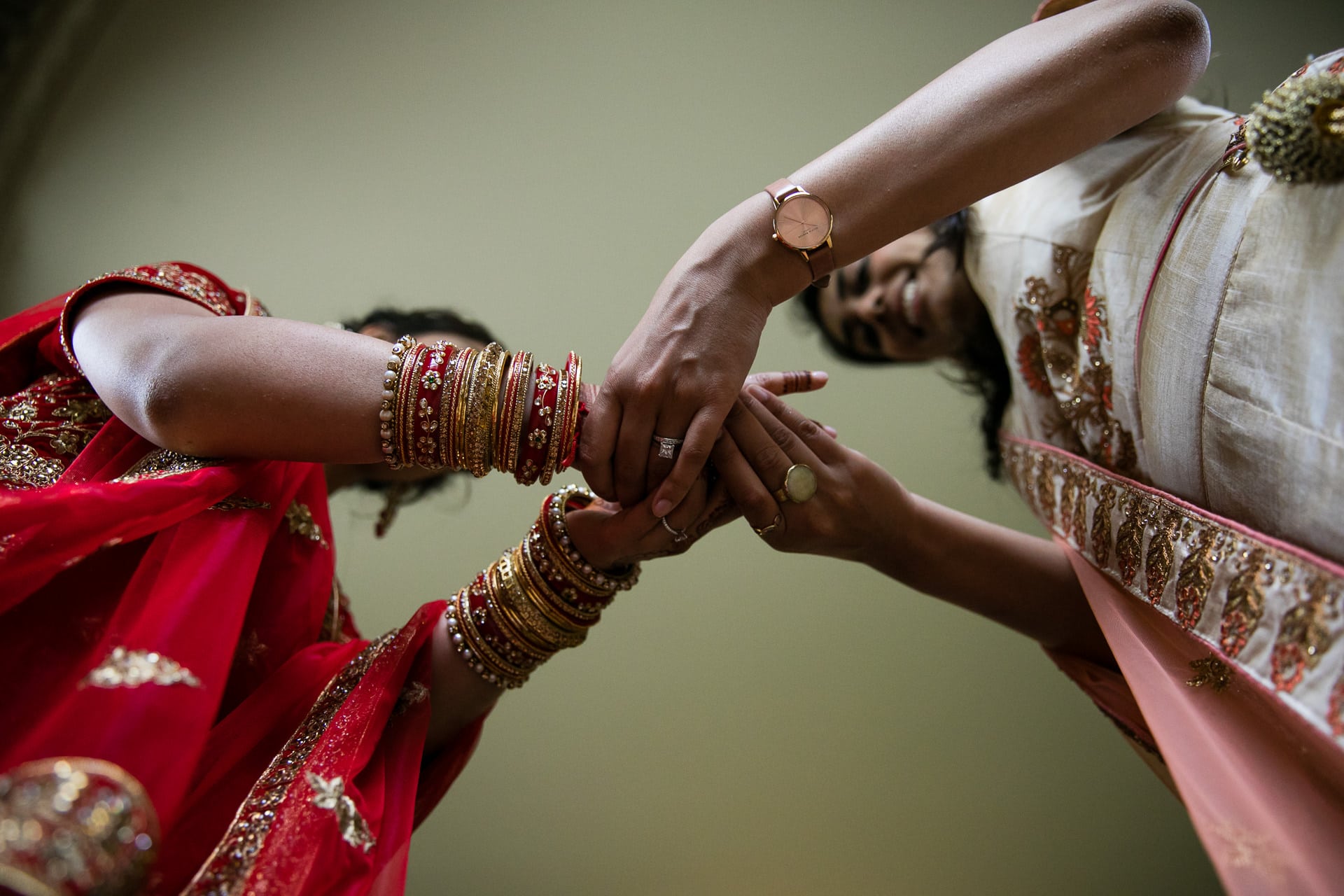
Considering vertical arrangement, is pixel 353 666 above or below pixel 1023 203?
below

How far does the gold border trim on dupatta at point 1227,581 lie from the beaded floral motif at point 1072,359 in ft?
0.11

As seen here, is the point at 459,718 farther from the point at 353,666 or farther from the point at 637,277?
the point at 637,277

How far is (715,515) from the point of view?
2.77 ft

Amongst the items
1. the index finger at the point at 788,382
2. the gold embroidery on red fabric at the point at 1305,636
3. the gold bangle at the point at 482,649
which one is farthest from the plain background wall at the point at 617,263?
the gold embroidery on red fabric at the point at 1305,636

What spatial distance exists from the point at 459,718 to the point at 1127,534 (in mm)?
644

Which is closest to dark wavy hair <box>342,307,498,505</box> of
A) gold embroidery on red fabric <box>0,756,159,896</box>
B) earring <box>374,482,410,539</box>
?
earring <box>374,482,410,539</box>

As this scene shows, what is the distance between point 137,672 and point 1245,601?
71cm

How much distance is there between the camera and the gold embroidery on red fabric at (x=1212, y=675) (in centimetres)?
61

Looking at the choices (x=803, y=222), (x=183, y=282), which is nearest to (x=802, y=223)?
(x=803, y=222)

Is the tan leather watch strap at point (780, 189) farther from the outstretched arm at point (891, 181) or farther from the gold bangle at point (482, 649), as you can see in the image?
the gold bangle at point (482, 649)

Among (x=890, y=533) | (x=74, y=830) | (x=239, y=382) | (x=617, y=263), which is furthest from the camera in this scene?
(x=617, y=263)

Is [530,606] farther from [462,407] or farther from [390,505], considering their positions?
[390,505]

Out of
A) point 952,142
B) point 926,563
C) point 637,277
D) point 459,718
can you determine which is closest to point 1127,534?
point 926,563

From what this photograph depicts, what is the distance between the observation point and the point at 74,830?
0.37 meters
